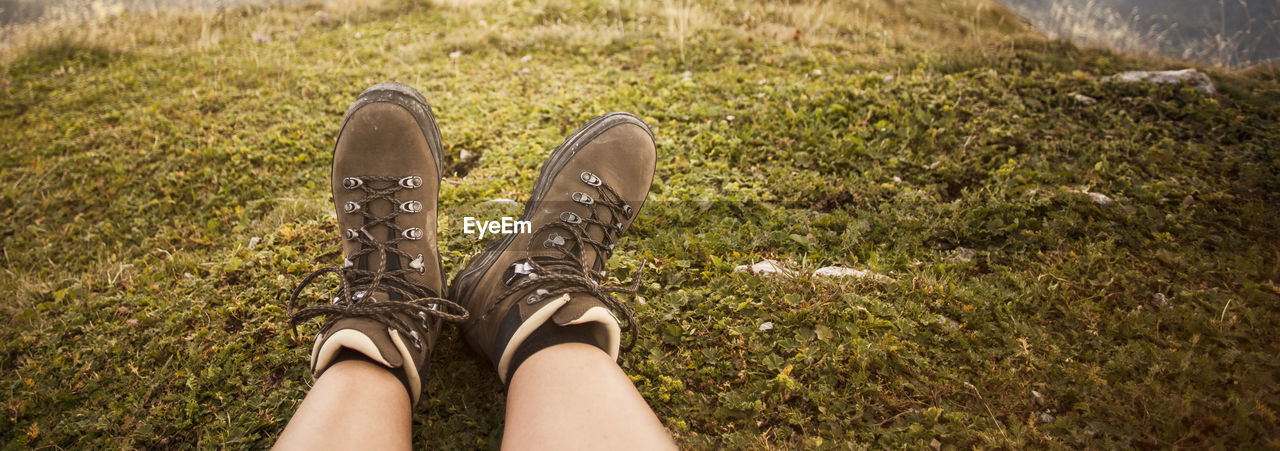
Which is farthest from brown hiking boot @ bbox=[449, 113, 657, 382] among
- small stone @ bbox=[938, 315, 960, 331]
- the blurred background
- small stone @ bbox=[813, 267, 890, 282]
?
the blurred background

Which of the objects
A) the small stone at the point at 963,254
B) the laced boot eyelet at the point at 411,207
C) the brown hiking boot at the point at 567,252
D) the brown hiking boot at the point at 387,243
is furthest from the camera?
the small stone at the point at 963,254

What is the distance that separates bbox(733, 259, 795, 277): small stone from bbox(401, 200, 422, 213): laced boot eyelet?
154 cm

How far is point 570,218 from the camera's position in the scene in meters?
2.58

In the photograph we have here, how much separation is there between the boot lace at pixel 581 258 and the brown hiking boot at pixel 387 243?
13.5 inches

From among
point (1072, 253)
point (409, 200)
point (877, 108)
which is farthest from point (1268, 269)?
point (409, 200)

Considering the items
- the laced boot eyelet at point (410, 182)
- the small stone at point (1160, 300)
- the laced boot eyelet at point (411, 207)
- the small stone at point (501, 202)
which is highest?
the laced boot eyelet at point (410, 182)

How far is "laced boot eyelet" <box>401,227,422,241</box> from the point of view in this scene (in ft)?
7.97

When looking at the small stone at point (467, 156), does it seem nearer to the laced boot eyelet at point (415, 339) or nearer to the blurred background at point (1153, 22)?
the laced boot eyelet at point (415, 339)

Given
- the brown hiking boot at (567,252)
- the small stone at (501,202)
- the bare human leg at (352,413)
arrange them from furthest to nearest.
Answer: the small stone at (501,202) → the brown hiking boot at (567,252) → the bare human leg at (352,413)

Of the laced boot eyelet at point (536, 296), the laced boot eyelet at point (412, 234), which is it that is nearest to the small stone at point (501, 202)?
the laced boot eyelet at point (412, 234)

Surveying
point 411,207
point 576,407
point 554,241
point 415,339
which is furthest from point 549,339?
point 411,207

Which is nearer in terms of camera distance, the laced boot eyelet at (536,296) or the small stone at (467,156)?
the laced boot eyelet at (536,296)

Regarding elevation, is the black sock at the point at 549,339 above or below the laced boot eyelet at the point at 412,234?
below

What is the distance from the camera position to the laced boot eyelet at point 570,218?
258cm
